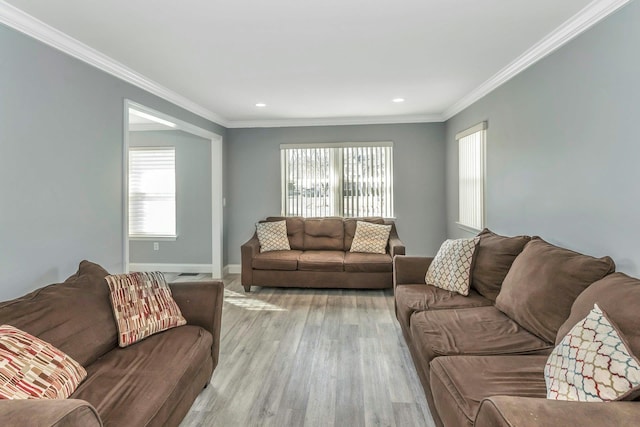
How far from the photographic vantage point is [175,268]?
19.0 ft

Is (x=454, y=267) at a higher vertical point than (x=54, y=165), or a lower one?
lower

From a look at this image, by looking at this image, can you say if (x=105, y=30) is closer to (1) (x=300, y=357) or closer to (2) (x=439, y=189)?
(1) (x=300, y=357)

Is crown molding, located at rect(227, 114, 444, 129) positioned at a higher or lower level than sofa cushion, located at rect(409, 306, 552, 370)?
higher

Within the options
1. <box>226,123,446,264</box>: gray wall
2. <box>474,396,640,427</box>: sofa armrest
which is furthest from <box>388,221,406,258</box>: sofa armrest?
<box>474,396,640,427</box>: sofa armrest

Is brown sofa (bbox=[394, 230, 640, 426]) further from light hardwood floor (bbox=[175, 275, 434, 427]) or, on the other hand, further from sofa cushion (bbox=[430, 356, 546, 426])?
light hardwood floor (bbox=[175, 275, 434, 427])

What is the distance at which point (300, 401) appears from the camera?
2244 millimetres

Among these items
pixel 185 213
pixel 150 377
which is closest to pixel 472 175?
pixel 150 377

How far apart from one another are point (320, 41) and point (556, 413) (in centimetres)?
250

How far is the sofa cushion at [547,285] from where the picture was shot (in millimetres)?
1924

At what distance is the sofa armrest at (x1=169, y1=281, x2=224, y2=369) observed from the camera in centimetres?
235

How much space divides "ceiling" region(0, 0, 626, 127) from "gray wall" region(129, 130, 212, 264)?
1.66 m

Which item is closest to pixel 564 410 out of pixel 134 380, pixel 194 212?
pixel 134 380

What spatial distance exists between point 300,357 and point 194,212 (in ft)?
12.0

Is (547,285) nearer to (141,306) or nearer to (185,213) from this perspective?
(141,306)
